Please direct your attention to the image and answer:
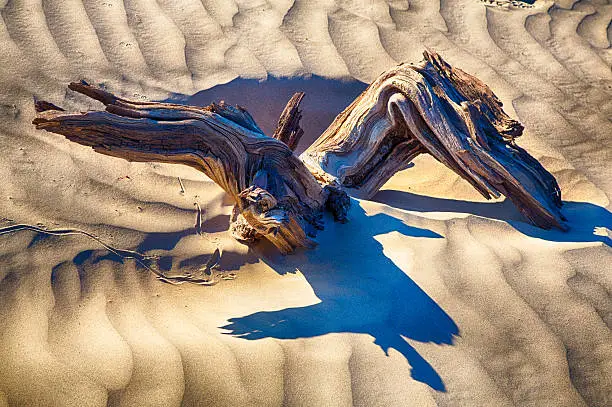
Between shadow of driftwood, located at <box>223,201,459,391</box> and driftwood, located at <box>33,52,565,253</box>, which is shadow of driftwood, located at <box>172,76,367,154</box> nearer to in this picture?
driftwood, located at <box>33,52,565,253</box>

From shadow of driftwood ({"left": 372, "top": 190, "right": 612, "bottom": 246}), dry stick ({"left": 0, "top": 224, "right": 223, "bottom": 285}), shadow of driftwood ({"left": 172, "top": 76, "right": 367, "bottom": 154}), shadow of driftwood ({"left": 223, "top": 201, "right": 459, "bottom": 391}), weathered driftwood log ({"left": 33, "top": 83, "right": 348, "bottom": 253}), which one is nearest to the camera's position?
shadow of driftwood ({"left": 223, "top": 201, "right": 459, "bottom": 391})

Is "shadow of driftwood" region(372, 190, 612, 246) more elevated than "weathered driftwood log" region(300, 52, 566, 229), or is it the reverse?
"weathered driftwood log" region(300, 52, 566, 229)

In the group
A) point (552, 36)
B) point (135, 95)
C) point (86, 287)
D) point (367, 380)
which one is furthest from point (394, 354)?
point (552, 36)

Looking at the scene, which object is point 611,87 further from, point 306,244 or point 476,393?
point 476,393

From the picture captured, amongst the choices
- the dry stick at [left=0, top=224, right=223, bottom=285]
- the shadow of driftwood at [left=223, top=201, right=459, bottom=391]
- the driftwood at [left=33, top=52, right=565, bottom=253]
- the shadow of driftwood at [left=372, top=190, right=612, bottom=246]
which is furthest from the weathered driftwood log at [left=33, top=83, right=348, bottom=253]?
the shadow of driftwood at [left=372, top=190, right=612, bottom=246]

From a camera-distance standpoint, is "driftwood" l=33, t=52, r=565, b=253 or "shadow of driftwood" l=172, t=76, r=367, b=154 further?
"shadow of driftwood" l=172, t=76, r=367, b=154

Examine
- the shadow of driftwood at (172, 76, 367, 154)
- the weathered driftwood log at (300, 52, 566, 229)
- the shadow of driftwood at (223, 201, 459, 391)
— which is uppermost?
the weathered driftwood log at (300, 52, 566, 229)

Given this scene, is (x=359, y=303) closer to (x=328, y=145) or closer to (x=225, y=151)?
(x=225, y=151)
